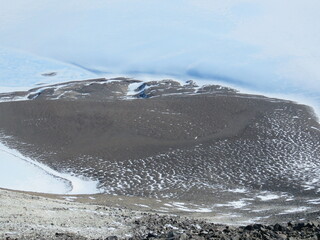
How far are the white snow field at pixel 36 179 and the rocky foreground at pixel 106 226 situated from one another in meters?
6.91

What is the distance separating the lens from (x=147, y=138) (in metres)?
32.6

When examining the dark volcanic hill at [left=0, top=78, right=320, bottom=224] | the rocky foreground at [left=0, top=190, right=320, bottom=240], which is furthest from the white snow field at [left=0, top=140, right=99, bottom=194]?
the rocky foreground at [left=0, top=190, right=320, bottom=240]

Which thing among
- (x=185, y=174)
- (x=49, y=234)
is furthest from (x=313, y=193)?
(x=49, y=234)

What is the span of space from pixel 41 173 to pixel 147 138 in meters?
7.25

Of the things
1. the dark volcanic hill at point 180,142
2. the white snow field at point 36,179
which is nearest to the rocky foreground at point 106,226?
the dark volcanic hill at point 180,142

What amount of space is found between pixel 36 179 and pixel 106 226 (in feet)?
40.3

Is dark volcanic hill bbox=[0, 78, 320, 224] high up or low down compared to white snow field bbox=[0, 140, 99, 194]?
up

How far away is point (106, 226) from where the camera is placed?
51.1 ft

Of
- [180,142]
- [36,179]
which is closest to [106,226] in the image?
[36,179]

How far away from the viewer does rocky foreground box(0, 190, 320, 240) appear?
13.3 meters

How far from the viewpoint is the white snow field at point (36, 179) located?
25.6 meters

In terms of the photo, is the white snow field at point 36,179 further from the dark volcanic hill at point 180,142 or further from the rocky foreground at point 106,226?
the rocky foreground at point 106,226

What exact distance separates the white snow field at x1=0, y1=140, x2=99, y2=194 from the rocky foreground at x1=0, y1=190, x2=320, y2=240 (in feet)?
22.7

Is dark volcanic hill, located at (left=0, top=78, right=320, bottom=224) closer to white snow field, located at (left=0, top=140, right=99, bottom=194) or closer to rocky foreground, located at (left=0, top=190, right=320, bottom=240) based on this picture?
white snow field, located at (left=0, top=140, right=99, bottom=194)
